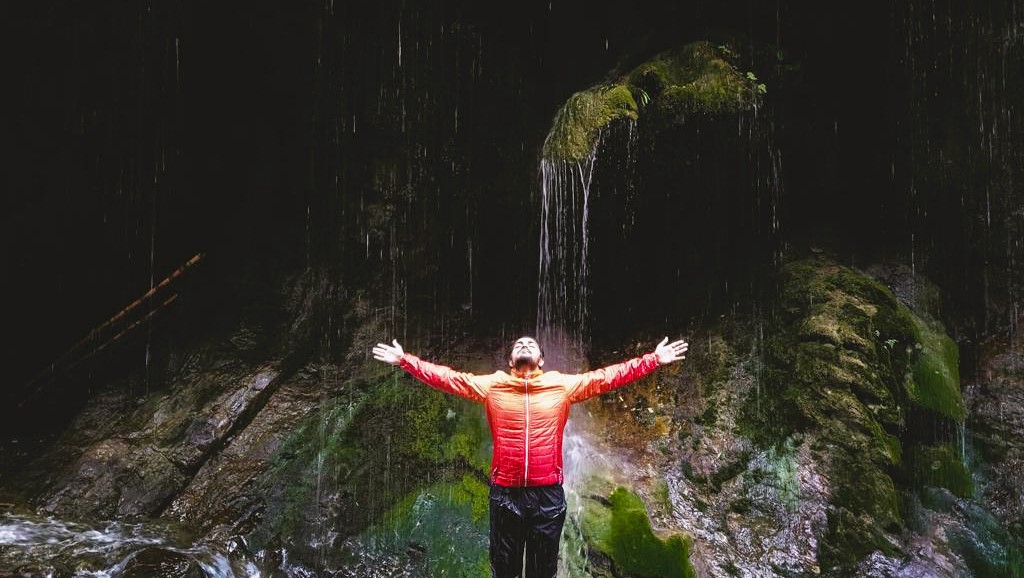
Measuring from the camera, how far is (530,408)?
3.73 m

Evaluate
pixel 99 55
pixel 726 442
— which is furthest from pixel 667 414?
pixel 99 55

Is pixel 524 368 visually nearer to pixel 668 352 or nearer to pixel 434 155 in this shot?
pixel 668 352

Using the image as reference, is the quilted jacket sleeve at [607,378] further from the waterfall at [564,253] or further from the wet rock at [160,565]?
the wet rock at [160,565]

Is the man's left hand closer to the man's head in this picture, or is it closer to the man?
the man

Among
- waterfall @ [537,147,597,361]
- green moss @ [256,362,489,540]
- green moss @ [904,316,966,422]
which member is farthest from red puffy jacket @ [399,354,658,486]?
green moss @ [904,316,966,422]

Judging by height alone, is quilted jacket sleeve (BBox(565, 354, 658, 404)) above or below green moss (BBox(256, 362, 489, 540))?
above

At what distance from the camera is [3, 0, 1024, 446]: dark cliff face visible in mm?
7219

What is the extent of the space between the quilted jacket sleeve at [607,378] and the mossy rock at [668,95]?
334cm

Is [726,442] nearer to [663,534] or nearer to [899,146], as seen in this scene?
[663,534]

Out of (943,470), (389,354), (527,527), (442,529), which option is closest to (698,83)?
(389,354)

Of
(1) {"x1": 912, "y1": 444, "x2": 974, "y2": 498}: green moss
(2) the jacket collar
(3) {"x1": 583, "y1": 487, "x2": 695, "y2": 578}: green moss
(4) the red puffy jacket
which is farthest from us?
(1) {"x1": 912, "y1": 444, "x2": 974, "y2": 498}: green moss

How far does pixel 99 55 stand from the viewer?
779 centimetres

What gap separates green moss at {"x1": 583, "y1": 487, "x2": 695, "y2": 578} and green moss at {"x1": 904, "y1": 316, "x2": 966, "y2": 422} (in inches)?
127

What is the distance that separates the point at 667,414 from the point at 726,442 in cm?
80
